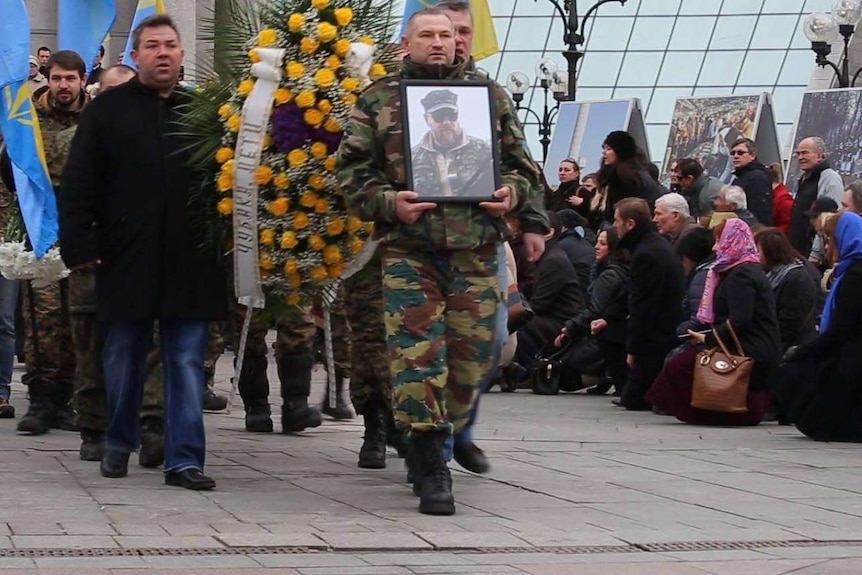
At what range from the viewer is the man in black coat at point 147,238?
792 centimetres

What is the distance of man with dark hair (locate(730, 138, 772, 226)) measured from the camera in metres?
16.1

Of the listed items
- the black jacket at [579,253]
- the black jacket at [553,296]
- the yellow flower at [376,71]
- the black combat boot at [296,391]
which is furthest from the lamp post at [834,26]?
the yellow flower at [376,71]

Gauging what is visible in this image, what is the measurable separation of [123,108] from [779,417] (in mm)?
5885

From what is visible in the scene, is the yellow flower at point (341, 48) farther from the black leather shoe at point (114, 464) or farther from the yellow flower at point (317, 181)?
the black leather shoe at point (114, 464)

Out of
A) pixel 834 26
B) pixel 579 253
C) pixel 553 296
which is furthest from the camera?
Result: pixel 834 26

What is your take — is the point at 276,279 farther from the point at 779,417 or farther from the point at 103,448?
the point at 779,417

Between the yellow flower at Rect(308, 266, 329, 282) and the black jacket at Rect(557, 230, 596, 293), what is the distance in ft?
25.7

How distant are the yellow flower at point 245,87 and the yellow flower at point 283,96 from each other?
0.47ft

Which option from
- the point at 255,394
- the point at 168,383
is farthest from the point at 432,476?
the point at 255,394

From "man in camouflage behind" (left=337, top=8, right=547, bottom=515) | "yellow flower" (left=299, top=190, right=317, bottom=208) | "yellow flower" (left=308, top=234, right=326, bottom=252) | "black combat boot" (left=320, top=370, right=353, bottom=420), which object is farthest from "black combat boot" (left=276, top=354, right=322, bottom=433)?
"man in camouflage behind" (left=337, top=8, right=547, bottom=515)

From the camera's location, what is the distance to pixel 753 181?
1608cm

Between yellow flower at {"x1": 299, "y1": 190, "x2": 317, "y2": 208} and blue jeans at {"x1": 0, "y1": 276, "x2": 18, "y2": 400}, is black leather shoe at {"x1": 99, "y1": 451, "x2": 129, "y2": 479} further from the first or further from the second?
blue jeans at {"x1": 0, "y1": 276, "x2": 18, "y2": 400}

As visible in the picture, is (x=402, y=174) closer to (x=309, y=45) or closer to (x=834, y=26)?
(x=309, y=45)

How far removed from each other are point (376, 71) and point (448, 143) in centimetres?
99
